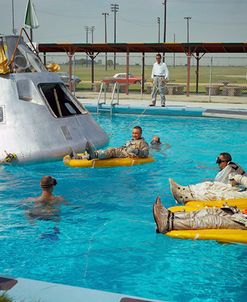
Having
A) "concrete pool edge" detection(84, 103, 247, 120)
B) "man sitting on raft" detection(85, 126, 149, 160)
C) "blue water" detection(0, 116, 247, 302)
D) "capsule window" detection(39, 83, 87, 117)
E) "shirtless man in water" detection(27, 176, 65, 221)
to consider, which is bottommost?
"blue water" detection(0, 116, 247, 302)

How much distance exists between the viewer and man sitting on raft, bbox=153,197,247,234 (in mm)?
6246

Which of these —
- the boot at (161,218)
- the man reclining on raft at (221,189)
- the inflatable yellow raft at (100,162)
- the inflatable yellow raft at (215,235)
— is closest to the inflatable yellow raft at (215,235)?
the inflatable yellow raft at (215,235)

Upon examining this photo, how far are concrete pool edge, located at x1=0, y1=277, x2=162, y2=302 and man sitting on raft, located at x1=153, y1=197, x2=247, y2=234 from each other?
2228 millimetres

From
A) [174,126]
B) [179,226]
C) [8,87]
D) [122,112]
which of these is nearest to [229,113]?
[174,126]

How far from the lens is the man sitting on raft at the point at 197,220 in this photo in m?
6.25

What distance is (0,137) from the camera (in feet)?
34.1

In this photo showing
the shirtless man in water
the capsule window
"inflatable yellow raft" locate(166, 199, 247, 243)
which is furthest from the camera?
the capsule window

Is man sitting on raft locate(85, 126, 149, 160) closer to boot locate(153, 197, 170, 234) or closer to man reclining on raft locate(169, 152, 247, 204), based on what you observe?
man reclining on raft locate(169, 152, 247, 204)

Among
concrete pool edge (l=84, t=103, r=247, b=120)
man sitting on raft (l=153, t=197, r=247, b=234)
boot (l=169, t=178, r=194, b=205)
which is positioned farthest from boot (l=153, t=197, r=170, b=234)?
concrete pool edge (l=84, t=103, r=247, b=120)

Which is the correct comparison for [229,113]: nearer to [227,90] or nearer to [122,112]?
[122,112]

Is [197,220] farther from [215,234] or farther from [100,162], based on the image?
[100,162]

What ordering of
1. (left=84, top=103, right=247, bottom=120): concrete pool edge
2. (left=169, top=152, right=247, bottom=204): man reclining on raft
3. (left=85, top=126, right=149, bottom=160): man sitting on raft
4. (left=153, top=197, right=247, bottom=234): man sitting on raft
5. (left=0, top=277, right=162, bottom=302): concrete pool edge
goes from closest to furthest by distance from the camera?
(left=0, top=277, right=162, bottom=302): concrete pool edge
(left=153, top=197, right=247, bottom=234): man sitting on raft
(left=169, top=152, right=247, bottom=204): man reclining on raft
(left=85, top=126, right=149, bottom=160): man sitting on raft
(left=84, top=103, right=247, bottom=120): concrete pool edge

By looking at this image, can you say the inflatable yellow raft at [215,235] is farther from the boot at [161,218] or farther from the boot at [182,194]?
the boot at [182,194]

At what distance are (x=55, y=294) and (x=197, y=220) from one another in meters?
2.66
